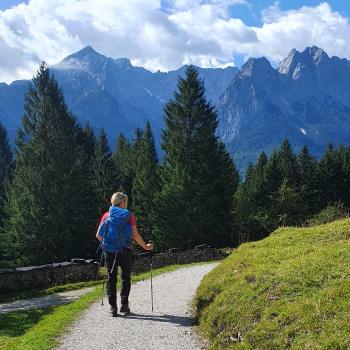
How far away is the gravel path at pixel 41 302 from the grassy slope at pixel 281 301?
6.91m

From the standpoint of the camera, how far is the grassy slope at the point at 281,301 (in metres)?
7.35

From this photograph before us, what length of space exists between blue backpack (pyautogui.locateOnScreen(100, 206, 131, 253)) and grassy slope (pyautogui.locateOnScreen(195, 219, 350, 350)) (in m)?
2.46

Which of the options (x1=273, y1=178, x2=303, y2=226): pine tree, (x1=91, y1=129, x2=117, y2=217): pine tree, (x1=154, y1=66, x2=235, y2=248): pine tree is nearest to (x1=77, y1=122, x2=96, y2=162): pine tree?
(x1=91, y1=129, x2=117, y2=217): pine tree

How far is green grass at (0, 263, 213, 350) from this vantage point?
967 centimetres

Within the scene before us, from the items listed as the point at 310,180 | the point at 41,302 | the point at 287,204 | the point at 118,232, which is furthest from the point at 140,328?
the point at 310,180

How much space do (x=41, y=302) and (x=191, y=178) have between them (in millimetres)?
25234

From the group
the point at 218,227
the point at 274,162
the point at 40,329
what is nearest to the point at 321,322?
the point at 40,329

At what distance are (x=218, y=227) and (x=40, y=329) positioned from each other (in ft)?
99.9

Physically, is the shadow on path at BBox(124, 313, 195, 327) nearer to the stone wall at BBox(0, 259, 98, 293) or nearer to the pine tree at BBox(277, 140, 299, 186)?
the stone wall at BBox(0, 259, 98, 293)

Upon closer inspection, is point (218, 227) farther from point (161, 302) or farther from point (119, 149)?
point (119, 149)

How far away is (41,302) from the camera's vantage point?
701 inches

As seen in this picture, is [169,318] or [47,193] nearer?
[169,318]

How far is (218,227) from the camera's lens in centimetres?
4056

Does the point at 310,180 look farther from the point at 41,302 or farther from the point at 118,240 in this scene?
the point at 118,240
